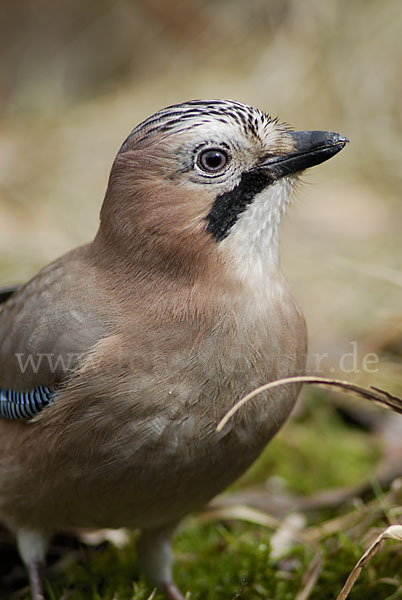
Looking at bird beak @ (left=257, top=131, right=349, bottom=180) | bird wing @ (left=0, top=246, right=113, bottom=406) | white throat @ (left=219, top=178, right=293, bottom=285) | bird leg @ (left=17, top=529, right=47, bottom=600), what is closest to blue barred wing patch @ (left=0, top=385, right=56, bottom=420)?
bird wing @ (left=0, top=246, right=113, bottom=406)

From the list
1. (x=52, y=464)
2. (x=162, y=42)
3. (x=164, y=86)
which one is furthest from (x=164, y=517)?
(x=162, y=42)

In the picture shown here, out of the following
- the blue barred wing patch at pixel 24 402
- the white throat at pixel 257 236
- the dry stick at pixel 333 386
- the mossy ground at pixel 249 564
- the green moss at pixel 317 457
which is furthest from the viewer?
the green moss at pixel 317 457

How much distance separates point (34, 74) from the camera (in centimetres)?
1113

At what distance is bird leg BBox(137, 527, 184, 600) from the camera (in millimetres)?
3844

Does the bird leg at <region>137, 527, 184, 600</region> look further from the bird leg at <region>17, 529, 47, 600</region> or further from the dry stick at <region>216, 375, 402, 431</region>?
the dry stick at <region>216, 375, 402, 431</region>

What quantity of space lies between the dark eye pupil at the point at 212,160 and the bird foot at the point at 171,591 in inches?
83.5

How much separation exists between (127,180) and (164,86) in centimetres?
735

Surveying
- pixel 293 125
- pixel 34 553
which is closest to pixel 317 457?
pixel 34 553

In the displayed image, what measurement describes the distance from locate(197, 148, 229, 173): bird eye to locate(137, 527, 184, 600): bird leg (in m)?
1.85

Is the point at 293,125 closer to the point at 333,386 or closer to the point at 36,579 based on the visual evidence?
the point at 36,579

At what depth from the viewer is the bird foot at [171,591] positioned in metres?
3.80

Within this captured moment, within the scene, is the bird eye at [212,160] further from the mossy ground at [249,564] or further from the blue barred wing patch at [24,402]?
the mossy ground at [249,564]

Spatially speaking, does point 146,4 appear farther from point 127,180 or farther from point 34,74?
point 127,180

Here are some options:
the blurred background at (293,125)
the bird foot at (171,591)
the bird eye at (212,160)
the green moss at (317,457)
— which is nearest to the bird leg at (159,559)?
the bird foot at (171,591)
